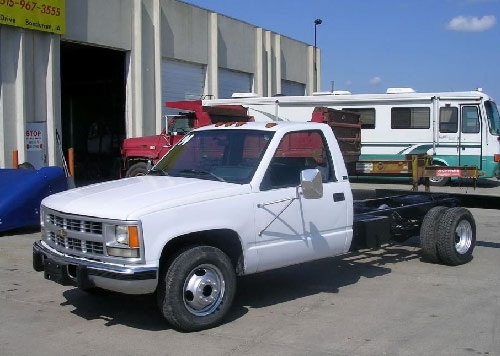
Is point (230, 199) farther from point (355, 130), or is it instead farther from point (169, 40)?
point (169, 40)

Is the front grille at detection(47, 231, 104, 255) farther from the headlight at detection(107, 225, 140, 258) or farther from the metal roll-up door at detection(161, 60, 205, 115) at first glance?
the metal roll-up door at detection(161, 60, 205, 115)

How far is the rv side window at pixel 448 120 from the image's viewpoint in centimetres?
2015

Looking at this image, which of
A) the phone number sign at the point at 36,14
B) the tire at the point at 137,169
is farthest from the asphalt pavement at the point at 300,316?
the phone number sign at the point at 36,14

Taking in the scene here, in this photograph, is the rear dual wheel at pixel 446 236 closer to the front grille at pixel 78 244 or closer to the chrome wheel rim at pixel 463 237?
the chrome wheel rim at pixel 463 237

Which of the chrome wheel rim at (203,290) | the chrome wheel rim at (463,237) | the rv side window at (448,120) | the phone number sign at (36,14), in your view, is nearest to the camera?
the chrome wheel rim at (203,290)

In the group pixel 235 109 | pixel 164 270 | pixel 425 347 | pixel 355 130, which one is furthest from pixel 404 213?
pixel 235 109

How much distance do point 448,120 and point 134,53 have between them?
10.6 metres

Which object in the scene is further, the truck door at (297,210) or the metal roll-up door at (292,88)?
the metal roll-up door at (292,88)

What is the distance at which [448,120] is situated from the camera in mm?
20234

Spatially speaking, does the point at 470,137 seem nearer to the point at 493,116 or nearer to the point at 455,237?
the point at 493,116

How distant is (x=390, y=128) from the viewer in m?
21.0

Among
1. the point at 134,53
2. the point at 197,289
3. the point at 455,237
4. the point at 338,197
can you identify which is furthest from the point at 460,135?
the point at 197,289

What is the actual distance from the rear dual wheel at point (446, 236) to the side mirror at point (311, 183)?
3.15 metres

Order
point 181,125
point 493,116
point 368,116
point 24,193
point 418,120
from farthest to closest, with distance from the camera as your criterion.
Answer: point 368,116
point 418,120
point 493,116
point 181,125
point 24,193
